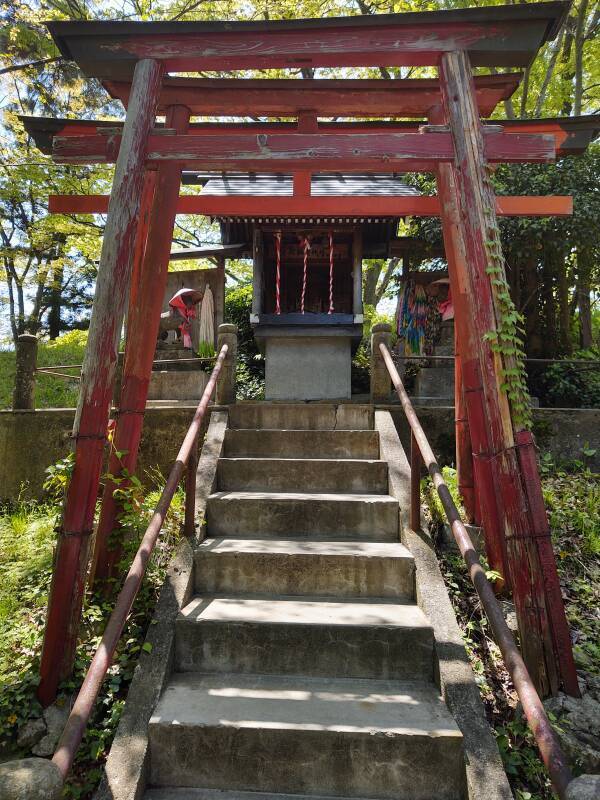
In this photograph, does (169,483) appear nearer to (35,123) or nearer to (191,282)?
(35,123)

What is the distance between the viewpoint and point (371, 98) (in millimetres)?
4273

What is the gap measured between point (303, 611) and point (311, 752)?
85 centimetres

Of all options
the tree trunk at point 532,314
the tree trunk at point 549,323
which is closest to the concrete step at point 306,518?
the tree trunk at point 532,314

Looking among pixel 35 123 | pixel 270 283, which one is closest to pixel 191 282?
pixel 270 283

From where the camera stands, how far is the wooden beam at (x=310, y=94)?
4105 millimetres

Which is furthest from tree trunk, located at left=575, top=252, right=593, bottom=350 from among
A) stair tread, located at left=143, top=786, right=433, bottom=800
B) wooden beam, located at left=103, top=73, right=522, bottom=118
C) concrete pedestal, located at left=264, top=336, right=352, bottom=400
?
stair tread, located at left=143, top=786, right=433, bottom=800

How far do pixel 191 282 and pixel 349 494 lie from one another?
8.29m

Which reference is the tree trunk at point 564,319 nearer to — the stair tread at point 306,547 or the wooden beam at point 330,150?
the wooden beam at point 330,150

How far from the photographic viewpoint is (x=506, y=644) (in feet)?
7.57

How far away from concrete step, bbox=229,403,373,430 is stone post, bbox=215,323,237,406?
212 mm

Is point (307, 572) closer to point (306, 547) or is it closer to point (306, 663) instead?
point (306, 547)

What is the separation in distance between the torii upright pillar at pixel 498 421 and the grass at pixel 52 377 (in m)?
9.66

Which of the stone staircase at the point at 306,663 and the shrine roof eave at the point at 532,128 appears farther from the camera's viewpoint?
the shrine roof eave at the point at 532,128

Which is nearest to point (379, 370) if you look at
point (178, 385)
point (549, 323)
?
point (178, 385)
